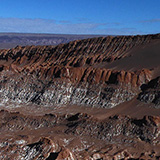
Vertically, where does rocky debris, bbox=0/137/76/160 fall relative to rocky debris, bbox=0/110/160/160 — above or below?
above

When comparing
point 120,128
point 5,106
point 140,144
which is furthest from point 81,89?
point 140,144

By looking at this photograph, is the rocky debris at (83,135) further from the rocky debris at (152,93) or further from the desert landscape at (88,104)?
the rocky debris at (152,93)

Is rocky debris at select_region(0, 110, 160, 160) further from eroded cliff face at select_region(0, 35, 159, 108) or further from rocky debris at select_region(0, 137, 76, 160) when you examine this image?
eroded cliff face at select_region(0, 35, 159, 108)

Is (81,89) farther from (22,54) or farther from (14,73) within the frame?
(22,54)

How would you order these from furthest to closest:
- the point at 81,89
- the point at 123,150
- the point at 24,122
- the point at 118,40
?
the point at 118,40 → the point at 81,89 → the point at 24,122 → the point at 123,150

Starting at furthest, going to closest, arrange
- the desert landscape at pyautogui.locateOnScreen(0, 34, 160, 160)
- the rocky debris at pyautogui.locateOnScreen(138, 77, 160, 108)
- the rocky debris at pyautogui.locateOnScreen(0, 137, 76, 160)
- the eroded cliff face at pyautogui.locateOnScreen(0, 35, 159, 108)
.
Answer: the eroded cliff face at pyautogui.locateOnScreen(0, 35, 159, 108) → the rocky debris at pyautogui.locateOnScreen(138, 77, 160, 108) → the desert landscape at pyautogui.locateOnScreen(0, 34, 160, 160) → the rocky debris at pyautogui.locateOnScreen(0, 137, 76, 160)

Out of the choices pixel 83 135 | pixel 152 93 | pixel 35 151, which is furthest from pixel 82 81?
pixel 35 151

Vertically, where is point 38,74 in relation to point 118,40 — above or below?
below

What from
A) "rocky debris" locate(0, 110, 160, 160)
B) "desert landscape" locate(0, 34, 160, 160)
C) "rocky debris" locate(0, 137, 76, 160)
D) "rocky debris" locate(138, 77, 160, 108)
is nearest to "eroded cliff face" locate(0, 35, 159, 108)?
"desert landscape" locate(0, 34, 160, 160)
